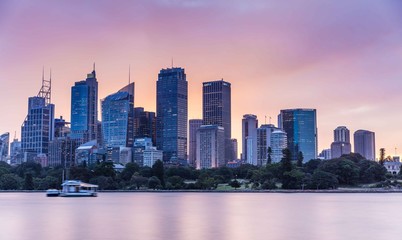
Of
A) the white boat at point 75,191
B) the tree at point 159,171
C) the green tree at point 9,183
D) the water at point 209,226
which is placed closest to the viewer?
the water at point 209,226

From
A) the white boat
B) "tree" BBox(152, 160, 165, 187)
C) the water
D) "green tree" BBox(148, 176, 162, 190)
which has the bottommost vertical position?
the water

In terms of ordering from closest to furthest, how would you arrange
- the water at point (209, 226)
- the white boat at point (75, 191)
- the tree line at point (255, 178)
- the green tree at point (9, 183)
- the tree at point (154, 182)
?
the water at point (209, 226) → the white boat at point (75, 191) → the tree line at point (255, 178) → the tree at point (154, 182) → the green tree at point (9, 183)

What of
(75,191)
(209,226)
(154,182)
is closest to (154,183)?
(154,182)

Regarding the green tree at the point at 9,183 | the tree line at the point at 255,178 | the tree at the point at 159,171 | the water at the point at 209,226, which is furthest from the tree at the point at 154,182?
the water at the point at 209,226

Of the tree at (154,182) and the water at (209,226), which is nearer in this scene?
the water at (209,226)

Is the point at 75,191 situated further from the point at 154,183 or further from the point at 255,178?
the point at 255,178

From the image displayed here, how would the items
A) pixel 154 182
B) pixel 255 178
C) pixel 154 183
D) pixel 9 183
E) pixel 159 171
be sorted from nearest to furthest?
1. pixel 255 178
2. pixel 154 182
3. pixel 154 183
4. pixel 159 171
5. pixel 9 183

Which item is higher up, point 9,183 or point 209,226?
point 9,183

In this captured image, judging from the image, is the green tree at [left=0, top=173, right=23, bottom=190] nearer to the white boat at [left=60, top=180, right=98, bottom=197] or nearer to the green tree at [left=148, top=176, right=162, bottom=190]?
the green tree at [left=148, top=176, right=162, bottom=190]

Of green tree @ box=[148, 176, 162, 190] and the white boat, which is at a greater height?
green tree @ box=[148, 176, 162, 190]

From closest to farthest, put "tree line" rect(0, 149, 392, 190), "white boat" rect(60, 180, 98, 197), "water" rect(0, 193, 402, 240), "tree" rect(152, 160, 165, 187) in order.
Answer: "water" rect(0, 193, 402, 240) < "white boat" rect(60, 180, 98, 197) < "tree line" rect(0, 149, 392, 190) < "tree" rect(152, 160, 165, 187)

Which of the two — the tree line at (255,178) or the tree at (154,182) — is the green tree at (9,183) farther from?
the tree at (154,182)

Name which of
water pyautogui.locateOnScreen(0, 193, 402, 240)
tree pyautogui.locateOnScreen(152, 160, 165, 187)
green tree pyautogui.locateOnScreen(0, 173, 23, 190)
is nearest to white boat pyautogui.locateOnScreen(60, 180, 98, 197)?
tree pyautogui.locateOnScreen(152, 160, 165, 187)

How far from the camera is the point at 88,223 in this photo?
210 feet
